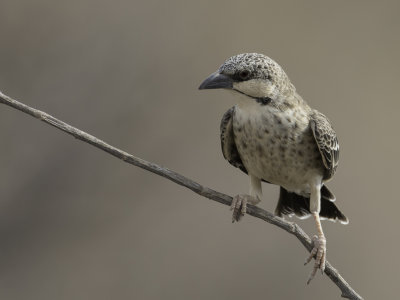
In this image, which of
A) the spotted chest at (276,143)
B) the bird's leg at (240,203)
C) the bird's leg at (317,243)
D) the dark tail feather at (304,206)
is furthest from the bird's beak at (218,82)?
the dark tail feather at (304,206)

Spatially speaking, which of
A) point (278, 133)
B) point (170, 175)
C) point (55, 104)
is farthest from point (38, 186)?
point (170, 175)

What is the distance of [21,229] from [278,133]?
3.88 meters

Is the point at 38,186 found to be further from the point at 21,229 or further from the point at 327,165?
the point at 327,165

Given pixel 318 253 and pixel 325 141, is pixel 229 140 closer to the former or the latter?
pixel 325 141

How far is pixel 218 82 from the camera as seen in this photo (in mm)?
4598

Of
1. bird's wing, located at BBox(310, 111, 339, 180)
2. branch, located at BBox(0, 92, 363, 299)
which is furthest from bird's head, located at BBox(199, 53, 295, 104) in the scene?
branch, located at BBox(0, 92, 363, 299)

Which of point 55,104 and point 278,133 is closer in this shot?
point 278,133

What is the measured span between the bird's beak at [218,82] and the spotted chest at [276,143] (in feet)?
1.11

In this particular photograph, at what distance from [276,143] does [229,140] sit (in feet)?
1.57

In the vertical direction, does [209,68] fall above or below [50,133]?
above

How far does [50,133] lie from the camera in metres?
7.81

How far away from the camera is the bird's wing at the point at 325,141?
16.5ft

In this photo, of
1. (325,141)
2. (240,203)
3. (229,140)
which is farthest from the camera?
(229,140)

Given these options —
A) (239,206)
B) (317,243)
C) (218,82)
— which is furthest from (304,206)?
(218,82)
